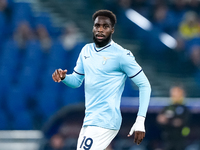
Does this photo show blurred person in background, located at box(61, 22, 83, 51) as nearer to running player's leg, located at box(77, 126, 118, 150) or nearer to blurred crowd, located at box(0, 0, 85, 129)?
blurred crowd, located at box(0, 0, 85, 129)

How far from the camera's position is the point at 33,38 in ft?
36.8

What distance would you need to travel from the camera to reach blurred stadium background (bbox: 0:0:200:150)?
954 cm

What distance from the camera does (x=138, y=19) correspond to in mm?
12266

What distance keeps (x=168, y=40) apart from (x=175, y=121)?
130 inches

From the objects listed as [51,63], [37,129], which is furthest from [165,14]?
[37,129]

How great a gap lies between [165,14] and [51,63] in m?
3.20

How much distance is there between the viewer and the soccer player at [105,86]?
472 cm

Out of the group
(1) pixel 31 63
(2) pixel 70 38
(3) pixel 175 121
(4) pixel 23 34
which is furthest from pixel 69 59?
(3) pixel 175 121

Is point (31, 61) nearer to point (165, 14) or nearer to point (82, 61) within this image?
point (165, 14)

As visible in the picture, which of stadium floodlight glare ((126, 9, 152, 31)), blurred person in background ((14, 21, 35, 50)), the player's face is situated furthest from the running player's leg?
stadium floodlight glare ((126, 9, 152, 31))

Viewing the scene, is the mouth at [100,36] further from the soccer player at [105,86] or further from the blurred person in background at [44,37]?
the blurred person in background at [44,37]

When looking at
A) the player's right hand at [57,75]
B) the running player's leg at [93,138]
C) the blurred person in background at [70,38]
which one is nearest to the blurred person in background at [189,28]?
the blurred person in background at [70,38]

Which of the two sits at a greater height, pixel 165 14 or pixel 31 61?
pixel 165 14

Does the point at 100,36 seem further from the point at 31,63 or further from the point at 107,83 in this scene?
the point at 31,63
